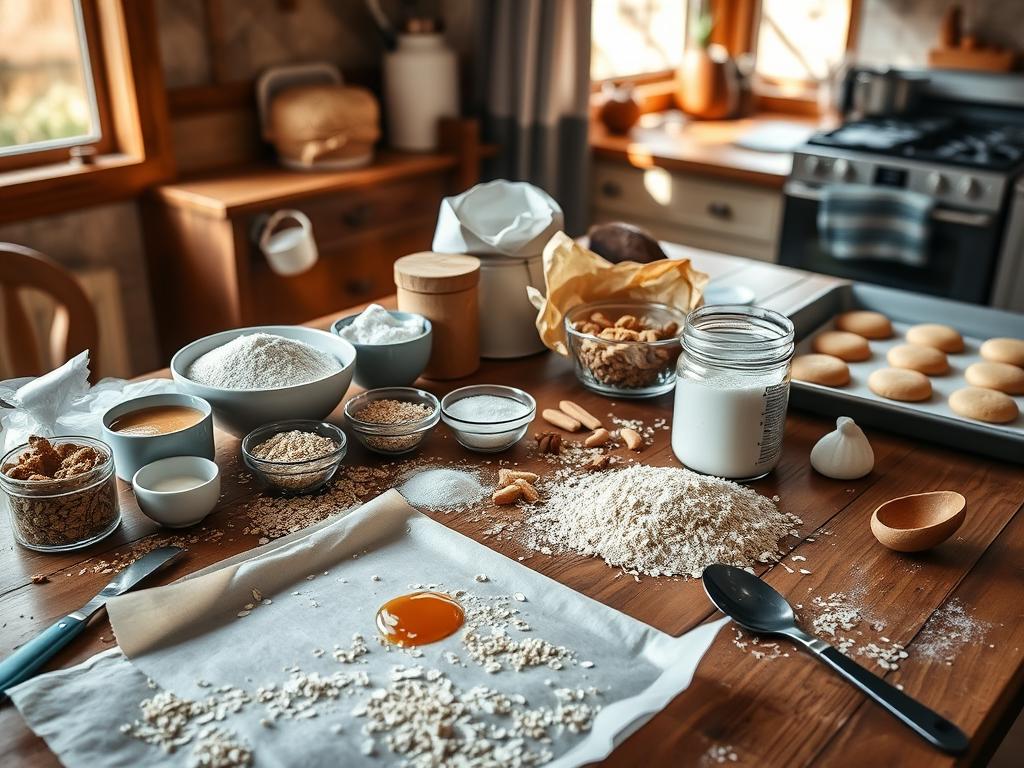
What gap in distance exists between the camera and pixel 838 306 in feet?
5.59

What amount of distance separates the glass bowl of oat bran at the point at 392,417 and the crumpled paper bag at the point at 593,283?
0.83ft

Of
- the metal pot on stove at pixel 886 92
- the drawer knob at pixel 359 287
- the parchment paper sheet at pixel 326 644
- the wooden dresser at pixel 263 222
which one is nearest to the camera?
the parchment paper sheet at pixel 326 644

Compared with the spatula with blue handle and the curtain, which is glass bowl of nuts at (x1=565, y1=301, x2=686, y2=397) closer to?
the spatula with blue handle

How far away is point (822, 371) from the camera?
1.41 meters

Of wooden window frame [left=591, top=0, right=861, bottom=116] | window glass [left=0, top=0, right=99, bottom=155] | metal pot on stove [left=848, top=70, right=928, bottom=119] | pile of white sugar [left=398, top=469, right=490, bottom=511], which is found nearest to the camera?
pile of white sugar [left=398, top=469, right=490, bottom=511]

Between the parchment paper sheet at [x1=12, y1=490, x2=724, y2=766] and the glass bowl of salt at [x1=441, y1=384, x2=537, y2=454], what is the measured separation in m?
0.19

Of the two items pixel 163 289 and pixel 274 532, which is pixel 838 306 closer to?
pixel 274 532

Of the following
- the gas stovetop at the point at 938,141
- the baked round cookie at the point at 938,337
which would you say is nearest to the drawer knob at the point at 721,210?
the gas stovetop at the point at 938,141

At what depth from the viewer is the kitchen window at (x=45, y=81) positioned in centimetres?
230

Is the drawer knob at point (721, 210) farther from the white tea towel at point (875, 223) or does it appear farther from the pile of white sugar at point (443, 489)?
the pile of white sugar at point (443, 489)

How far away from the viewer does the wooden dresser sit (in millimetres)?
2406

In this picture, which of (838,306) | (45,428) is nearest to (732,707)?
(45,428)

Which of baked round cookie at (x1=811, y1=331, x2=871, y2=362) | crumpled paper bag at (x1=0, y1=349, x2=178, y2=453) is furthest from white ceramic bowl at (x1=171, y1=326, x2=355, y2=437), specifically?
baked round cookie at (x1=811, y1=331, x2=871, y2=362)

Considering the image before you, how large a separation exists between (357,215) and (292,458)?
5.33 ft
